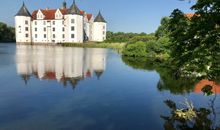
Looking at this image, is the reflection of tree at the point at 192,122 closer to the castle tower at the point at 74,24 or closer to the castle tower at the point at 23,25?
the castle tower at the point at 74,24

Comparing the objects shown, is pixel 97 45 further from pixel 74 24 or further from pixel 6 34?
pixel 6 34

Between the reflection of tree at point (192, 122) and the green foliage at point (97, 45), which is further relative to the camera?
the green foliage at point (97, 45)

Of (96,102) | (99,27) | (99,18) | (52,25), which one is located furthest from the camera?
(99,18)

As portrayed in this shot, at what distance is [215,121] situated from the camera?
13141 mm

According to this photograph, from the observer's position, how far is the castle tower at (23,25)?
328ft

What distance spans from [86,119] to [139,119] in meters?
2.48

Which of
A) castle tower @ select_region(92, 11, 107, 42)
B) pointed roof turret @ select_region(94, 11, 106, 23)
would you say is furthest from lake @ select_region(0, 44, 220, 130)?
pointed roof turret @ select_region(94, 11, 106, 23)

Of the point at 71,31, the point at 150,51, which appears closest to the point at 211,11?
the point at 150,51

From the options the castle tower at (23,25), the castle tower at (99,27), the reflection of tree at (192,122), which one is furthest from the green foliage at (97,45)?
the reflection of tree at (192,122)

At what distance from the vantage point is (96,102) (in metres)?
16.5

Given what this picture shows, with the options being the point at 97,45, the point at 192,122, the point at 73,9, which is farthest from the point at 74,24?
the point at 192,122

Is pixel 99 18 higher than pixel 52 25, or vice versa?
pixel 99 18

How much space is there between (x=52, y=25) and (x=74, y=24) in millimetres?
8816

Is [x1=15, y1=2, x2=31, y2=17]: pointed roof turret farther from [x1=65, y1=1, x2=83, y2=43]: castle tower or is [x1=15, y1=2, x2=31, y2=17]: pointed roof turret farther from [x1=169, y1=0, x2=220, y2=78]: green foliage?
[x1=169, y1=0, x2=220, y2=78]: green foliage
